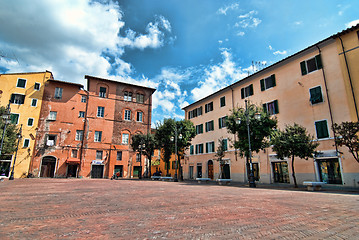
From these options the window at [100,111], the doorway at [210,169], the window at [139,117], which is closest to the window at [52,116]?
the window at [100,111]

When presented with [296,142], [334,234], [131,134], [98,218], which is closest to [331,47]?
[296,142]

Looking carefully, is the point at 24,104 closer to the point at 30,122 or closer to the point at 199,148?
the point at 30,122

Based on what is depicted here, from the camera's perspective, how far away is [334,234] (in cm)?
414

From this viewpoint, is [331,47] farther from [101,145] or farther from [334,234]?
[101,145]

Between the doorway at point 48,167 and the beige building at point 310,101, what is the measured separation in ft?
85.9

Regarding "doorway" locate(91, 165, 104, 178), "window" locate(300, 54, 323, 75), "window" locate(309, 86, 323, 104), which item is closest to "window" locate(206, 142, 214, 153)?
"window" locate(309, 86, 323, 104)

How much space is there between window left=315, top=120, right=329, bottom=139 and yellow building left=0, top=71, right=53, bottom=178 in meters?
38.7

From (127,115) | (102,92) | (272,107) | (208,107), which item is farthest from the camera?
(127,115)

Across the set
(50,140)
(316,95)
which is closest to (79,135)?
(50,140)

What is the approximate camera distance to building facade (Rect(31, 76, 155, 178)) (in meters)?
34.4

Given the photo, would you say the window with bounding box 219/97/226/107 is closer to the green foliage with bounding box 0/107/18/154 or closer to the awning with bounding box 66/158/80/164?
the awning with bounding box 66/158/80/164

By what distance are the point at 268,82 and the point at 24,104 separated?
3683 cm

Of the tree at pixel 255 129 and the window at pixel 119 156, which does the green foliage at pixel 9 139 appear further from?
the tree at pixel 255 129

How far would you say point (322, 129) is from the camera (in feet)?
63.9
